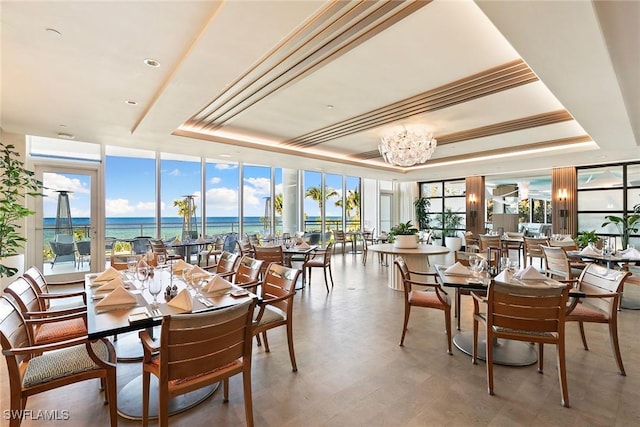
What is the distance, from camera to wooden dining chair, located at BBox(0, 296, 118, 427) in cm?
162

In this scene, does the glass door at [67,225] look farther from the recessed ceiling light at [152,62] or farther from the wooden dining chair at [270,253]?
the recessed ceiling light at [152,62]

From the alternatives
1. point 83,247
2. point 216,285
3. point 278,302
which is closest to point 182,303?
point 216,285

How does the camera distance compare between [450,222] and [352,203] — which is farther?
[450,222]

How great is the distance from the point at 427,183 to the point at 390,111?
28.6 feet

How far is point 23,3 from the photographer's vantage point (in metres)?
2.18

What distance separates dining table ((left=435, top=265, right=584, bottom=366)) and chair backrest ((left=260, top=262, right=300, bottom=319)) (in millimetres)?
1471

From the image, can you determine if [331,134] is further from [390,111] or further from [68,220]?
[68,220]

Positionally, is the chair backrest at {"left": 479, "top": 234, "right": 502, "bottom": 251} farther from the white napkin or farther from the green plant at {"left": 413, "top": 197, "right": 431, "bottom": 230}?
the green plant at {"left": 413, "top": 197, "right": 431, "bottom": 230}

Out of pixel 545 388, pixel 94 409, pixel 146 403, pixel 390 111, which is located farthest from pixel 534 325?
pixel 390 111

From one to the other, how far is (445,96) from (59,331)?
5.10m

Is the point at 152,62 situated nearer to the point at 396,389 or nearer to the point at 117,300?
the point at 117,300

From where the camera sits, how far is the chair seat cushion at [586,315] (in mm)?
2742

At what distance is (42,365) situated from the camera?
1.86 m

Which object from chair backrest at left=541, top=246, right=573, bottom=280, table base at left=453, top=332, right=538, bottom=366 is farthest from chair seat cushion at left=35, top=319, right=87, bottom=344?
chair backrest at left=541, top=246, right=573, bottom=280
